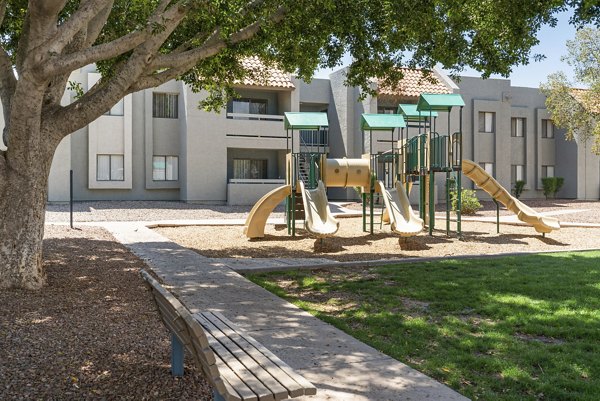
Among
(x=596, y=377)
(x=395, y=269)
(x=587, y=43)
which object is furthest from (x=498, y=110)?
(x=596, y=377)

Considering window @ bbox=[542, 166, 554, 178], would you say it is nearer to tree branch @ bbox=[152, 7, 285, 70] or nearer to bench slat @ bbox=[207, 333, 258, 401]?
tree branch @ bbox=[152, 7, 285, 70]

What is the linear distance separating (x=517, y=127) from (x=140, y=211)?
26.7 m

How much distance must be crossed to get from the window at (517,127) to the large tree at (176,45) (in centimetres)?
2786

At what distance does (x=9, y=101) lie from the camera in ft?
31.8

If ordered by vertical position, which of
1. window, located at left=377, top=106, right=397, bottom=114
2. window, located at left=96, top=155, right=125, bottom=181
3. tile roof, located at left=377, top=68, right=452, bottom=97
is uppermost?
tile roof, located at left=377, top=68, right=452, bottom=97

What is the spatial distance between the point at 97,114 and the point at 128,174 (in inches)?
866

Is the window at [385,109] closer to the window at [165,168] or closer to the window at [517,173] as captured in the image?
the window at [517,173]

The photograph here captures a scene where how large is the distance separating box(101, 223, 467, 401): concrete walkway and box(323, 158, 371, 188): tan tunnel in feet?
26.4

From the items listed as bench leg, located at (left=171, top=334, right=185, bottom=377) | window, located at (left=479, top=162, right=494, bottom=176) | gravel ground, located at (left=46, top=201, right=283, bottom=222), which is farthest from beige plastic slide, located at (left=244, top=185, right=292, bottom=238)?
window, located at (left=479, top=162, right=494, bottom=176)

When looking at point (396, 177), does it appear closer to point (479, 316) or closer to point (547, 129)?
point (479, 316)

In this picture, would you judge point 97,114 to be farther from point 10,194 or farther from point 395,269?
point 395,269

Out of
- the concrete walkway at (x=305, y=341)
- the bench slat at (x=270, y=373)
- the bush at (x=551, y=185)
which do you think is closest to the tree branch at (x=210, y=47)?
the concrete walkway at (x=305, y=341)

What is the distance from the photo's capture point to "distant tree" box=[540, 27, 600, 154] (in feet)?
112

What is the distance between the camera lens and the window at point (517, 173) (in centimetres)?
3965
